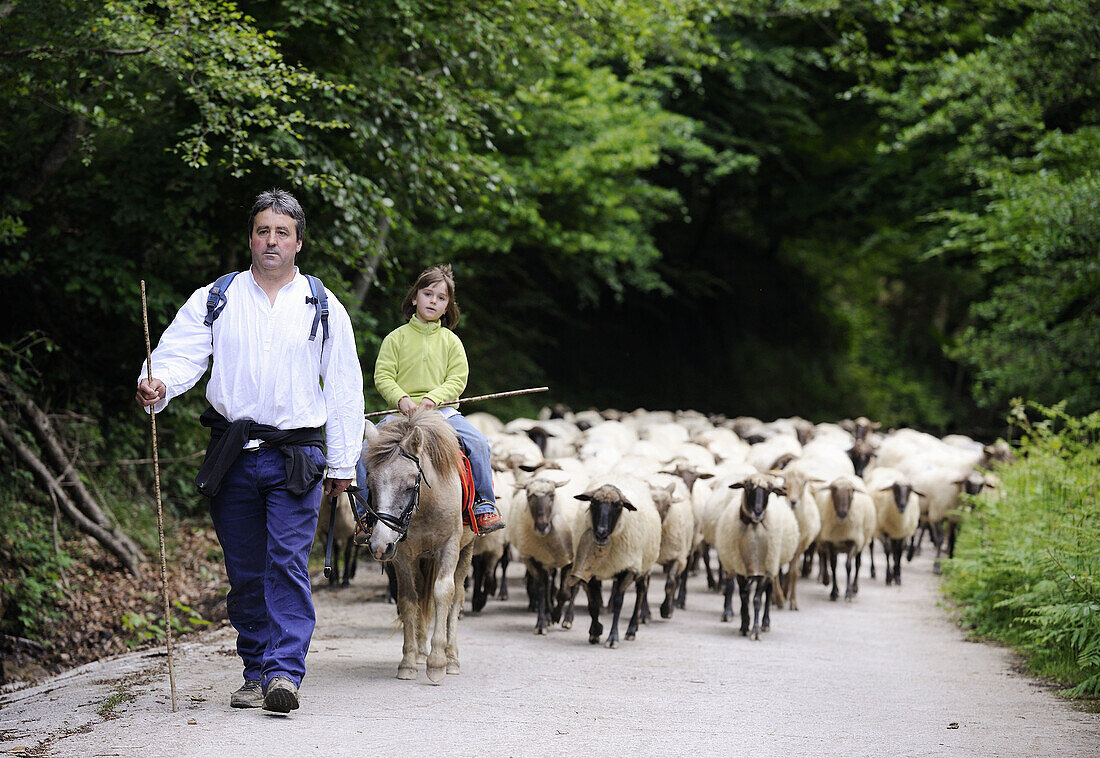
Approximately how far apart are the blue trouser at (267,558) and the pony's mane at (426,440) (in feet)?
2.87

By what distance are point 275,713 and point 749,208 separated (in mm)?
29099

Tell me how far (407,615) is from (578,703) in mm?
1279

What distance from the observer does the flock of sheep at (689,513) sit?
990 centimetres

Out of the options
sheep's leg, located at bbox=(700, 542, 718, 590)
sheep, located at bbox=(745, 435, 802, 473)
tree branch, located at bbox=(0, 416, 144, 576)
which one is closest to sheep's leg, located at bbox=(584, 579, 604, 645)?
sheep's leg, located at bbox=(700, 542, 718, 590)

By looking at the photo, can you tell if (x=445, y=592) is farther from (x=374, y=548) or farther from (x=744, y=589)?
(x=744, y=589)

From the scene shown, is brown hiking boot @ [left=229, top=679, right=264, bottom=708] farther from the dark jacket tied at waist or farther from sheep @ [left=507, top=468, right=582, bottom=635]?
sheep @ [left=507, top=468, right=582, bottom=635]

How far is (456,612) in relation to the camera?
7582 mm

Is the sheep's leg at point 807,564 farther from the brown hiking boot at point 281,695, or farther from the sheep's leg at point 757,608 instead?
the brown hiking boot at point 281,695

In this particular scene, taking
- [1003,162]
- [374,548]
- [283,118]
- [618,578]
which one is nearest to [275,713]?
[374,548]

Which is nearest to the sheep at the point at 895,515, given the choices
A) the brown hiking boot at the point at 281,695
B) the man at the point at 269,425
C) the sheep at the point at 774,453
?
the sheep at the point at 774,453

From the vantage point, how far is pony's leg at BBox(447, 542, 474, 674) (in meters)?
7.37

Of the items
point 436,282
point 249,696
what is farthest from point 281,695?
point 436,282

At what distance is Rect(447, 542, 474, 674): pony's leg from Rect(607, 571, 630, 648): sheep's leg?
1.91 metres

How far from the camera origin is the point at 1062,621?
8.09 m
